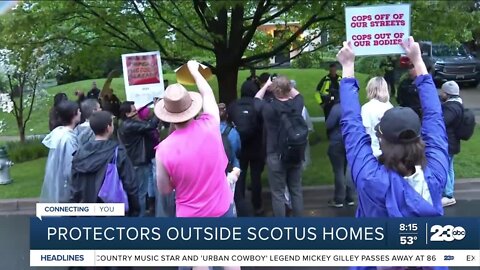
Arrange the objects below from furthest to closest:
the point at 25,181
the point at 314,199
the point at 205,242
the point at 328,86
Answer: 1. the point at 328,86
2. the point at 25,181
3. the point at 314,199
4. the point at 205,242

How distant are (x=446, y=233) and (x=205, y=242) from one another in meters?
1.33

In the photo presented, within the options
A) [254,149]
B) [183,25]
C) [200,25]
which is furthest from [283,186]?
[183,25]

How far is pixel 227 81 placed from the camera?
32.5 ft

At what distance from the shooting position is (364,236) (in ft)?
9.95

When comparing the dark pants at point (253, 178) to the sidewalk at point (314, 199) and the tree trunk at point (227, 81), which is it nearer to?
the sidewalk at point (314, 199)

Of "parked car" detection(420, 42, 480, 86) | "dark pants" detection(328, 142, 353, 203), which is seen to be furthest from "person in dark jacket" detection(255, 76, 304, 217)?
"parked car" detection(420, 42, 480, 86)

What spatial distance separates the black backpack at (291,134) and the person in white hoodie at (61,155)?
Result: 220 cm

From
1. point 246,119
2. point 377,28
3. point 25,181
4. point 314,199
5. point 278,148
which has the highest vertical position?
point 377,28

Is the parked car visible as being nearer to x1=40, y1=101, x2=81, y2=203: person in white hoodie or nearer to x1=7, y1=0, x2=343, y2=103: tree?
x1=7, y1=0, x2=343, y2=103: tree

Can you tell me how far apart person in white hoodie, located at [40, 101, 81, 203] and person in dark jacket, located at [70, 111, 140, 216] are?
0.44 metres

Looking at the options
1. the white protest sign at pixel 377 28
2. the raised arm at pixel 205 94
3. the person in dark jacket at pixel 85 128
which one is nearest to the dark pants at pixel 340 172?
the person in dark jacket at pixel 85 128

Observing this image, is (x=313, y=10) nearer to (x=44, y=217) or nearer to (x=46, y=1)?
(x=46, y=1)

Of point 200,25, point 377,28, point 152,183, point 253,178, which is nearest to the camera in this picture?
point 377,28

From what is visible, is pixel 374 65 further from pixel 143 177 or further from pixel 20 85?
pixel 20 85
